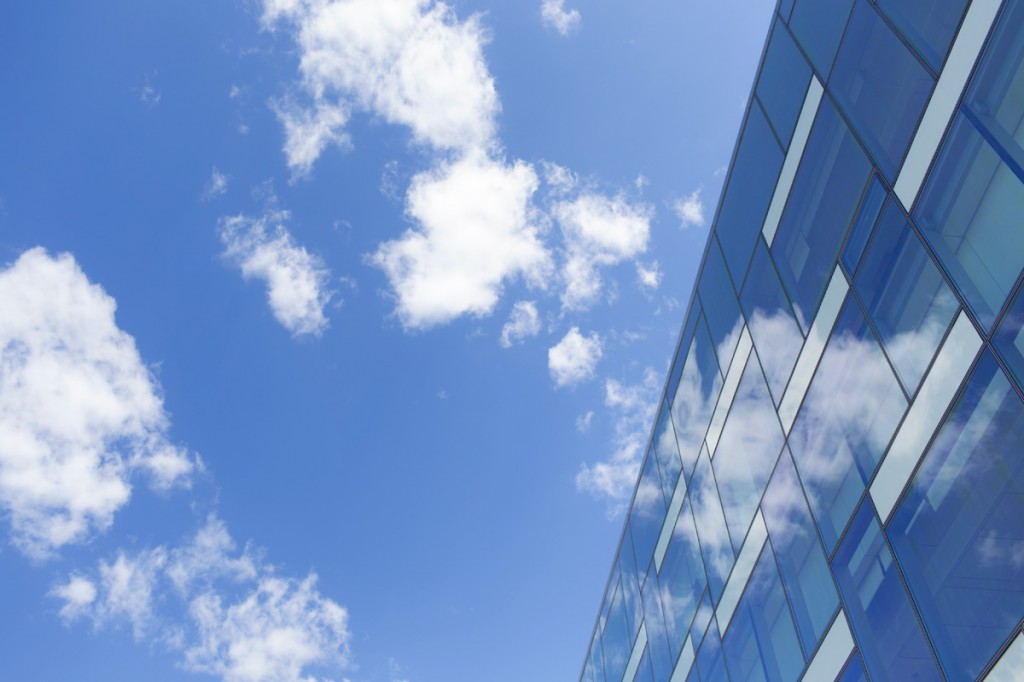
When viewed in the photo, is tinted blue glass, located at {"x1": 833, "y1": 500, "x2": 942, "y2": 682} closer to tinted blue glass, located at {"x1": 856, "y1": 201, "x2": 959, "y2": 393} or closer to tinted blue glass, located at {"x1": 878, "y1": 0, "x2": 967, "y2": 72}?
tinted blue glass, located at {"x1": 856, "y1": 201, "x2": 959, "y2": 393}

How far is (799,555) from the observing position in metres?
13.1

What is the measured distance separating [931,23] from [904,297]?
3.78 m

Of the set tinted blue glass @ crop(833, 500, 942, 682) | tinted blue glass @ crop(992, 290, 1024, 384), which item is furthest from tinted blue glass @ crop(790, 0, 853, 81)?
tinted blue glass @ crop(833, 500, 942, 682)

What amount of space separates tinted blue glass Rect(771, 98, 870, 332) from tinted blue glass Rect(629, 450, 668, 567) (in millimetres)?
9530

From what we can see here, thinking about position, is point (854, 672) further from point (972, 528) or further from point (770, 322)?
point (770, 322)

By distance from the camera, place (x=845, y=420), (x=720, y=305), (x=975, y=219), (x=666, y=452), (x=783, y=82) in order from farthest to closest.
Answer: (x=666, y=452), (x=720, y=305), (x=783, y=82), (x=845, y=420), (x=975, y=219)

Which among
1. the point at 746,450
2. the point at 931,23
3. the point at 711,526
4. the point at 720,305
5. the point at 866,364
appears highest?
the point at 720,305

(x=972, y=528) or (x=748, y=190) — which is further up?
(x=748, y=190)

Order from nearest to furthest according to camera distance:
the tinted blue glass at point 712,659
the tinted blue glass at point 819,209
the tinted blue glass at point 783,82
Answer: the tinted blue glass at point 819,209, the tinted blue glass at point 783,82, the tinted blue glass at point 712,659

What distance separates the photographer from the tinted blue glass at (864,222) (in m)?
11.0

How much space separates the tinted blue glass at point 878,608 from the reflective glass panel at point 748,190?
23.1 ft

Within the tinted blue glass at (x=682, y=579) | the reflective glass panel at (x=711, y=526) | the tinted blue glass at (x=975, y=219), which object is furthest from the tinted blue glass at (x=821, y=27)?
the tinted blue glass at (x=682, y=579)

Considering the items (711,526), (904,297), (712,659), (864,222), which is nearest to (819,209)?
(864,222)

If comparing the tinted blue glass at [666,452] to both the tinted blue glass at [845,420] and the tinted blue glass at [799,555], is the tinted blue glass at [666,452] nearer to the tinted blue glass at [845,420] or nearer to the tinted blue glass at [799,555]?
the tinted blue glass at [799,555]
